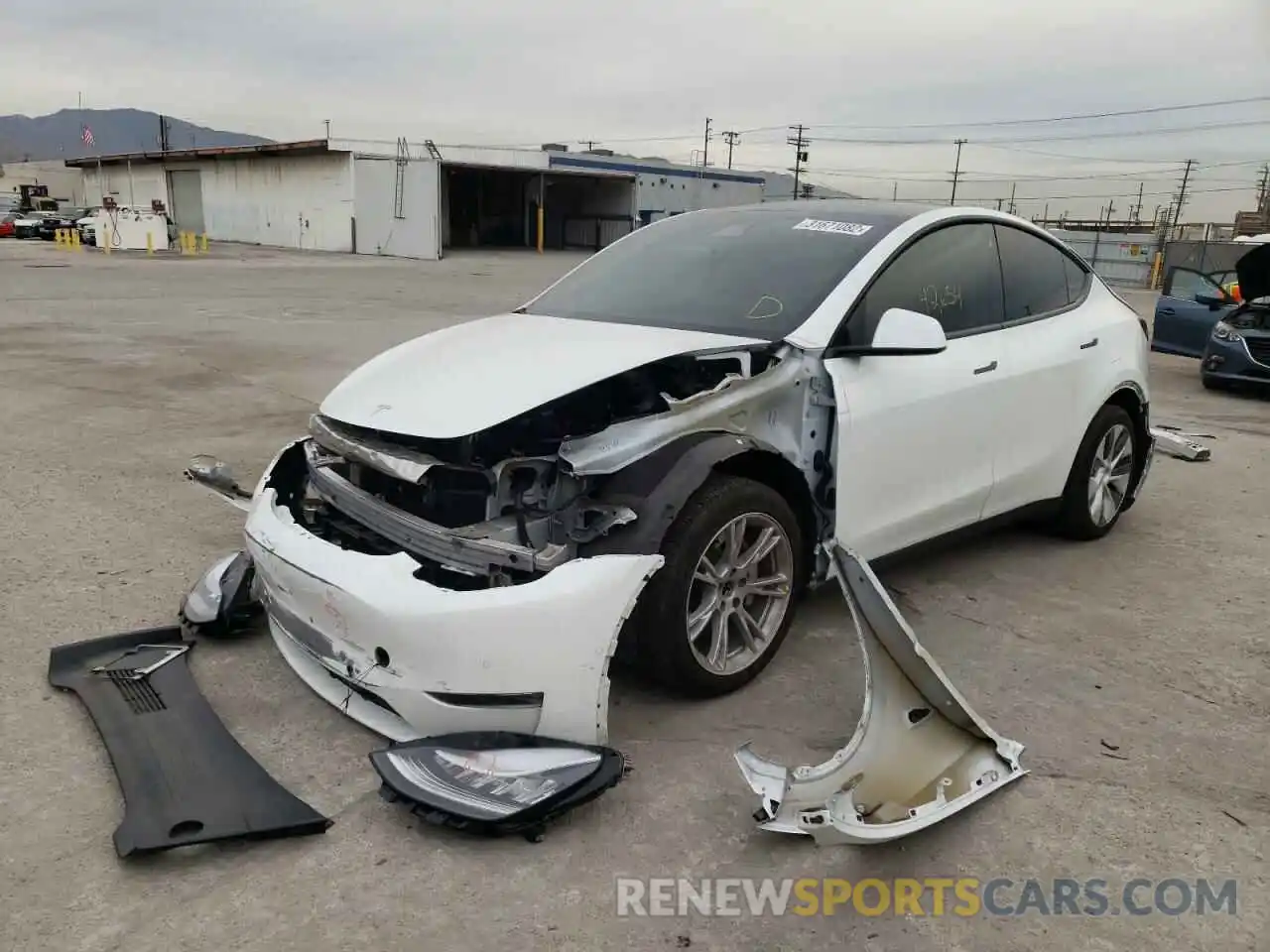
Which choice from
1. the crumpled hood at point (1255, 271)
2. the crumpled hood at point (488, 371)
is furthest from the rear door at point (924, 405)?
the crumpled hood at point (1255, 271)

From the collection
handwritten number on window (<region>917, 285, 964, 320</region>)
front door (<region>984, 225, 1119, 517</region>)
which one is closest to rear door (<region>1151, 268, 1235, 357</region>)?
front door (<region>984, 225, 1119, 517</region>)

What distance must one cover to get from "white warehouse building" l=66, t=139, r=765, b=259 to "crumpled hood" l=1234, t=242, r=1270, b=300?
31.9 meters

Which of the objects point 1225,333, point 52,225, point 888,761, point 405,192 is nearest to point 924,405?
point 888,761

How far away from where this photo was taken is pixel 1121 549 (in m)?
5.12

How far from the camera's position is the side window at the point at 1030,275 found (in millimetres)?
4477

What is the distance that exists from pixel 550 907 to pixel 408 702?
2.39 ft

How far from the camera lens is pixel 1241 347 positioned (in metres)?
10.3

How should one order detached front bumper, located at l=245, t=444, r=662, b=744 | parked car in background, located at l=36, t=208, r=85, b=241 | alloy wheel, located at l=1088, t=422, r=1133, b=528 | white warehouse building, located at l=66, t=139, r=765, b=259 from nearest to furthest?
detached front bumper, located at l=245, t=444, r=662, b=744, alloy wheel, located at l=1088, t=422, r=1133, b=528, white warehouse building, located at l=66, t=139, r=765, b=259, parked car in background, located at l=36, t=208, r=85, b=241

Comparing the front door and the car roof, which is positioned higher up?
the car roof

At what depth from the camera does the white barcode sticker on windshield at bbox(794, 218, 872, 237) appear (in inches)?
160

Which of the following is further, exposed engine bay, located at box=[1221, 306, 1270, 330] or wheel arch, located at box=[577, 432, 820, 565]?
exposed engine bay, located at box=[1221, 306, 1270, 330]

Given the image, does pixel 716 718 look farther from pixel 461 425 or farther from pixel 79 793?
pixel 79 793

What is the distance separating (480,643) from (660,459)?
0.84 metres

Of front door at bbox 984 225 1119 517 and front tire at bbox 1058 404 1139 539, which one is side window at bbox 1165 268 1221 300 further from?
front door at bbox 984 225 1119 517
